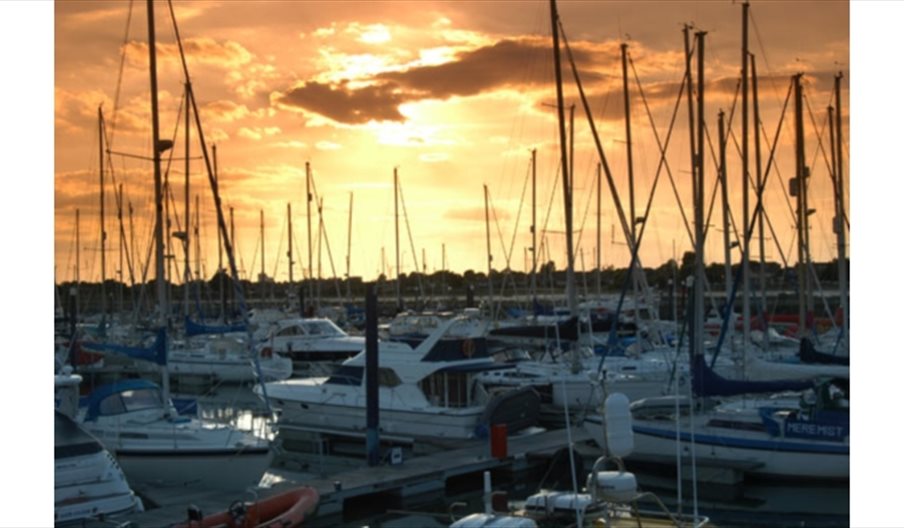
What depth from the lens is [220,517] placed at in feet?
38.0

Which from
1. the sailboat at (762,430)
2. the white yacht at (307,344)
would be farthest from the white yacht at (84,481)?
the white yacht at (307,344)

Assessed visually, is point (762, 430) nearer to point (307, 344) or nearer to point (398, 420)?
point (398, 420)

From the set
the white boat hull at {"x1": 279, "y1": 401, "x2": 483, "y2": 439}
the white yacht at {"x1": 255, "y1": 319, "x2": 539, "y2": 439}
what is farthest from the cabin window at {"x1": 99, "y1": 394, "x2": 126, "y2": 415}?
the white yacht at {"x1": 255, "y1": 319, "x2": 539, "y2": 439}

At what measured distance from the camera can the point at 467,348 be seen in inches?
760

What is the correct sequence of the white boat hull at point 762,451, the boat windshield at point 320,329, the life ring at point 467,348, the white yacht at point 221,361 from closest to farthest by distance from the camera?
1. the white boat hull at point 762,451
2. the life ring at point 467,348
3. the white yacht at point 221,361
4. the boat windshield at point 320,329

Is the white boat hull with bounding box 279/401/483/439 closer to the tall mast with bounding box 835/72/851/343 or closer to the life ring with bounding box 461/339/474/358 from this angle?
the life ring with bounding box 461/339/474/358

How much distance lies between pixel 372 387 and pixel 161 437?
10.3 feet

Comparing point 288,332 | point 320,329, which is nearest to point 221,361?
point 288,332

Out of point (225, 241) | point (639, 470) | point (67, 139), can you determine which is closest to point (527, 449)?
point (639, 470)

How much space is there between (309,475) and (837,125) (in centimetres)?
1619

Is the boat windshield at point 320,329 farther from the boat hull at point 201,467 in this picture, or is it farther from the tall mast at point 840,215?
the boat hull at point 201,467

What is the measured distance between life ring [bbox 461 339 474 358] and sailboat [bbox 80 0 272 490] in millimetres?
5374

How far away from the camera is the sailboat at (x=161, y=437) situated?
1427 centimetres

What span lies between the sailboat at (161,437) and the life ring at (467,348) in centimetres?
537
